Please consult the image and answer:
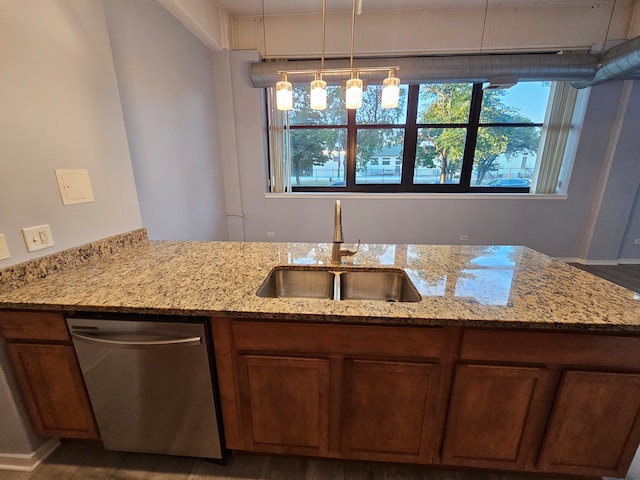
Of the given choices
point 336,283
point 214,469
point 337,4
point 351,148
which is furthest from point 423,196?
point 214,469

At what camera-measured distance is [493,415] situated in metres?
1.07

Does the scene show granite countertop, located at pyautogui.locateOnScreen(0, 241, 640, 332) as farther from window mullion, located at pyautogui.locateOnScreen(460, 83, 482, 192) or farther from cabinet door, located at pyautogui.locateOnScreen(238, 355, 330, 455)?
window mullion, located at pyautogui.locateOnScreen(460, 83, 482, 192)

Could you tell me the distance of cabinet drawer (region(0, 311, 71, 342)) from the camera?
3.56 ft

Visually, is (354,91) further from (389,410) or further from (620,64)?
(620,64)

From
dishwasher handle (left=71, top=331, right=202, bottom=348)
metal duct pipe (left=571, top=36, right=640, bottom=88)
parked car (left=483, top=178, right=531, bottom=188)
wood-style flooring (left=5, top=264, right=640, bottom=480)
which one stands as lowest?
wood-style flooring (left=5, top=264, right=640, bottom=480)

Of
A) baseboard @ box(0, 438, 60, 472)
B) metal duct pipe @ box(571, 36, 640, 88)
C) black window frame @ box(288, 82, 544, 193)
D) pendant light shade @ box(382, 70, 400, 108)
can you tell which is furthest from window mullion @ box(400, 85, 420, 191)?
baseboard @ box(0, 438, 60, 472)

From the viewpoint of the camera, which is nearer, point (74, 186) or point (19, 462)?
point (19, 462)

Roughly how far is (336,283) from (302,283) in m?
0.19

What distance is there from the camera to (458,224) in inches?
153

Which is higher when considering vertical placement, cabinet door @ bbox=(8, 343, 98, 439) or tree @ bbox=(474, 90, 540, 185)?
tree @ bbox=(474, 90, 540, 185)

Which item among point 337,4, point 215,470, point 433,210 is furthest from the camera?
point 433,210

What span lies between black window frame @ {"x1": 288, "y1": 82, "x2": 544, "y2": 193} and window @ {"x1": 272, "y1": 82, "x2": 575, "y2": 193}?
13 millimetres

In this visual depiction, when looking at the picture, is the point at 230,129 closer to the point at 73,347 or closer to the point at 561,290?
the point at 73,347

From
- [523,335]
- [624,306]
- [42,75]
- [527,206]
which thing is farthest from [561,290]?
[527,206]
